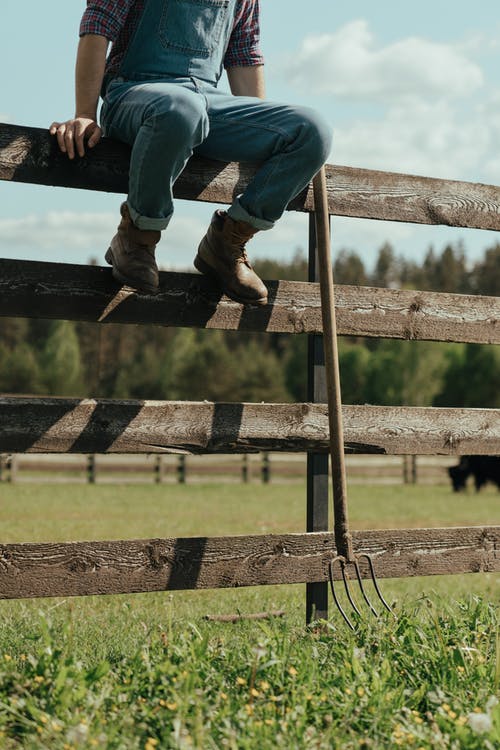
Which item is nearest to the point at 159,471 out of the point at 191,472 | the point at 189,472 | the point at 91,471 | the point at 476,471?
the point at 91,471

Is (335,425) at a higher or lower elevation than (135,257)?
lower

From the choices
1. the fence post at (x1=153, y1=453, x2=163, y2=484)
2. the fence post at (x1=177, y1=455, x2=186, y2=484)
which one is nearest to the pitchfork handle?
the fence post at (x1=153, y1=453, x2=163, y2=484)

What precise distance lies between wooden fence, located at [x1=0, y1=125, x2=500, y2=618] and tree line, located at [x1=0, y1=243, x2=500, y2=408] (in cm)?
6786

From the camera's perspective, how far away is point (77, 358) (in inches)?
3278

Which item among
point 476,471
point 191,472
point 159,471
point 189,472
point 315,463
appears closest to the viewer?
point 315,463

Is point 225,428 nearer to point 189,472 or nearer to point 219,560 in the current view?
point 219,560

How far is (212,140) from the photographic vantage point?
3998 mm

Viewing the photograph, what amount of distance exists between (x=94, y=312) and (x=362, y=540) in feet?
5.03

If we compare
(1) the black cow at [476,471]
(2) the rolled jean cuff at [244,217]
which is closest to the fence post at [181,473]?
(1) the black cow at [476,471]

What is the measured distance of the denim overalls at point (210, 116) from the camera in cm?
376

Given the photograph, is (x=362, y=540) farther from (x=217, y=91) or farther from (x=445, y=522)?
(x=445, y=522)

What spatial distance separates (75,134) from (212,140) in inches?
22.6

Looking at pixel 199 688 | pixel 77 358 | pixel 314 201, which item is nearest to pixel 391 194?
pixel 314 201

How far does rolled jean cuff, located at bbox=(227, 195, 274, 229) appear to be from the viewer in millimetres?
3920
